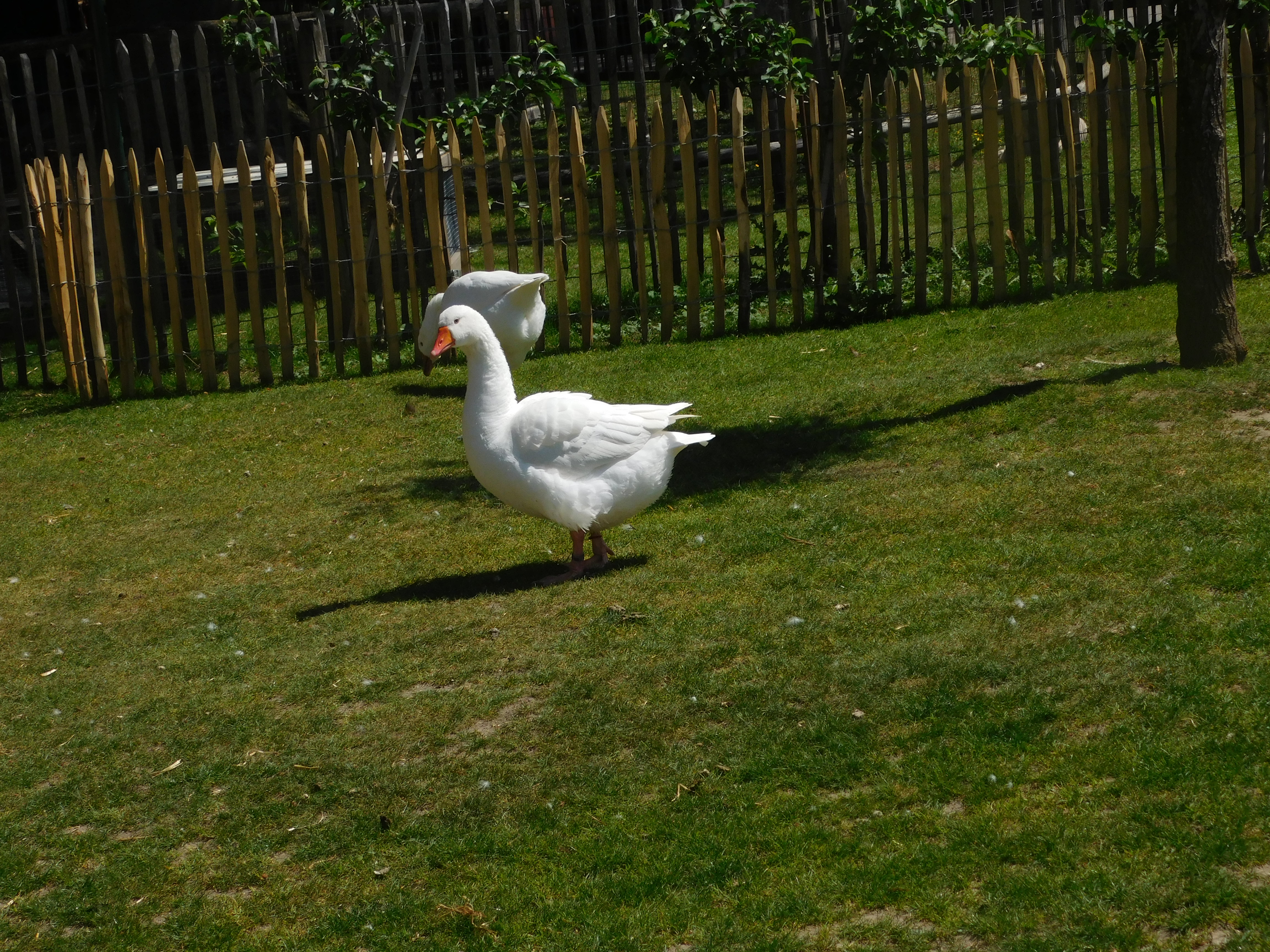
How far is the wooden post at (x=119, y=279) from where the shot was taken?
11.3m

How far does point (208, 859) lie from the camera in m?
4.64

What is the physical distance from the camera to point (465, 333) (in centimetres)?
688

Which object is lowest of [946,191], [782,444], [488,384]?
[782,444]

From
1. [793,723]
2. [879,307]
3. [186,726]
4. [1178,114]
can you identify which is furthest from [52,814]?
[879,307]

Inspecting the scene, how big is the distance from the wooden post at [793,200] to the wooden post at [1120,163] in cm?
247

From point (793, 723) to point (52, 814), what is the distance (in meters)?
2.68

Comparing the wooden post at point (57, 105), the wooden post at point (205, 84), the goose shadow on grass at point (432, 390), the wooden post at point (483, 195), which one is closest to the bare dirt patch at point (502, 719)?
the goose shadow on grass at point (432, 390)

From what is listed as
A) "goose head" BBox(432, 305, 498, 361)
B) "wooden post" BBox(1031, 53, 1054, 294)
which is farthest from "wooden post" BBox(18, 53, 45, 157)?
"wooden post" BBox(1031, 53, 1054, 294)

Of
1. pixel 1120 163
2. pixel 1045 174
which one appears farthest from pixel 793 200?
pixel 1120 163

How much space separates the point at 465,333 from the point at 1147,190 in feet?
22.0

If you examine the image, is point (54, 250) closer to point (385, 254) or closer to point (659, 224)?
point (385, 254)

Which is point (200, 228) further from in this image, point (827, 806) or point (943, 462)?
point (827, 806)

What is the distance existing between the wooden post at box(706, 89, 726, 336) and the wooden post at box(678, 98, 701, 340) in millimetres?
130

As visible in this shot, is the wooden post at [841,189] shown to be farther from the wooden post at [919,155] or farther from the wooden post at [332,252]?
the wooden post at [332,252]
